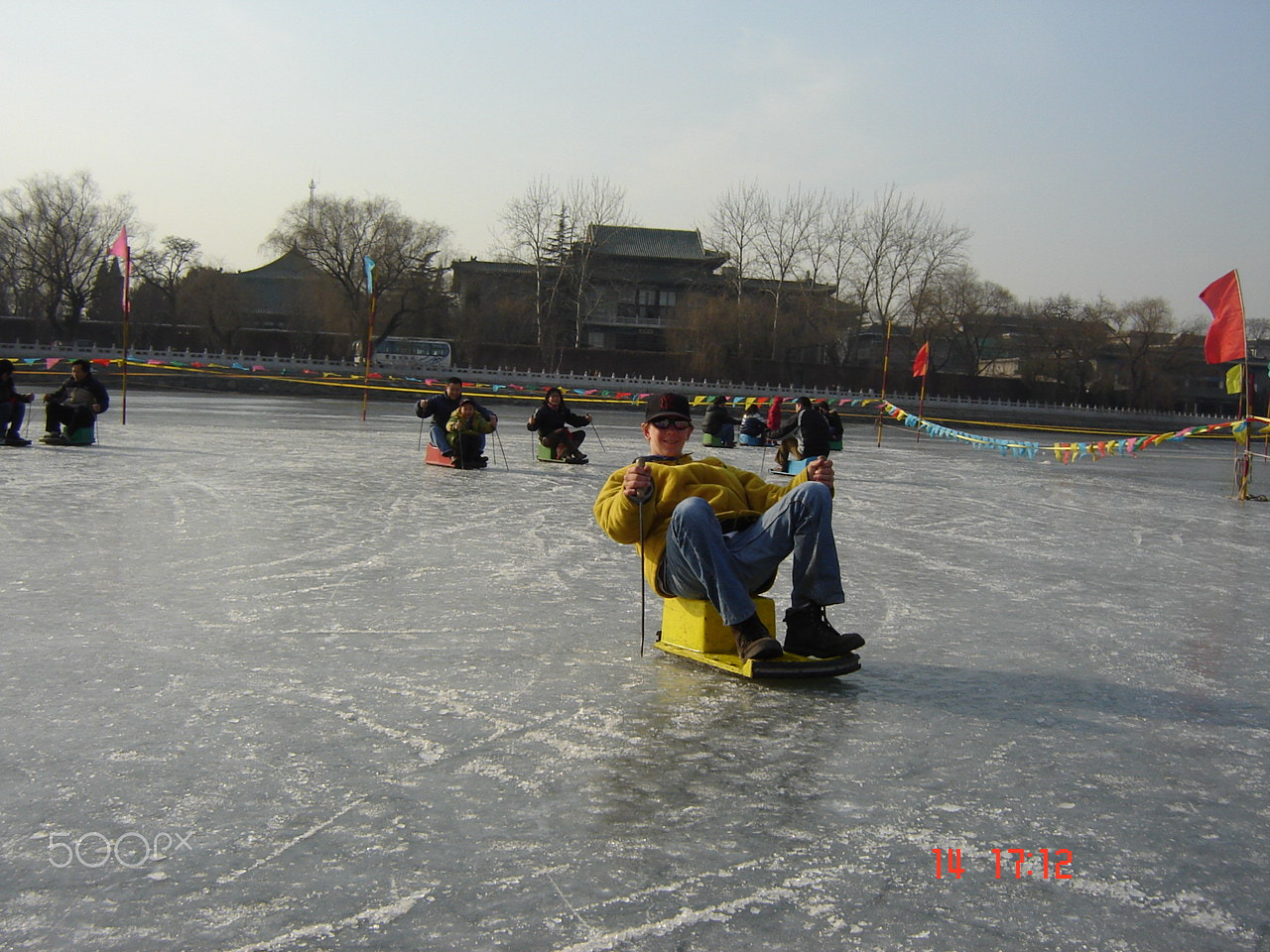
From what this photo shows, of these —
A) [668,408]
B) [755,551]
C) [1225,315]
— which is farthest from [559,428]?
[755,551]

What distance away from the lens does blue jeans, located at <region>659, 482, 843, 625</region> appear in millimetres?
3572

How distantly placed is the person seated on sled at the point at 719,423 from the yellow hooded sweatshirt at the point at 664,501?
15245mm

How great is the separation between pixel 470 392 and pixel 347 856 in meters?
28.4

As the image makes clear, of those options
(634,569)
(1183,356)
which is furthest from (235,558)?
(1183,356)

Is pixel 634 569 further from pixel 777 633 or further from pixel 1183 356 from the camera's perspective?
pixel 1183 356

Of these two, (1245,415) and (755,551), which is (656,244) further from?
(755,551)

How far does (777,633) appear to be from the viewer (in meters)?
4.57

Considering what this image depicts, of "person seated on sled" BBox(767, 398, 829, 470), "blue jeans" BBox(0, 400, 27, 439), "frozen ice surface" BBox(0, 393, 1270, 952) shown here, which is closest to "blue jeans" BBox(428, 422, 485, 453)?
"person seated on sled" BBox(767, 398, 829, 470)

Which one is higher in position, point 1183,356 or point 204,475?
point 1183,356

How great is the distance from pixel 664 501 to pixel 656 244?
196ft

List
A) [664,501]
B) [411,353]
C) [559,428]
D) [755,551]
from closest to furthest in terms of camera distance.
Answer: [755,551], [664,501], [559,428], [411,353]

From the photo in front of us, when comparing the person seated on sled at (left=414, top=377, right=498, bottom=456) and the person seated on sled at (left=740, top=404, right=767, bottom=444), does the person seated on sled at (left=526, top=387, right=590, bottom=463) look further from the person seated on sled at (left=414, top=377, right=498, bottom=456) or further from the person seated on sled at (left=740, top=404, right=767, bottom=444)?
the person seated on sled at (left=740, top=404, right=767, bottom=444)

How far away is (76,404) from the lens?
12.5 metres

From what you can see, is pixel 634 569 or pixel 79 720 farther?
pixel 634 569
